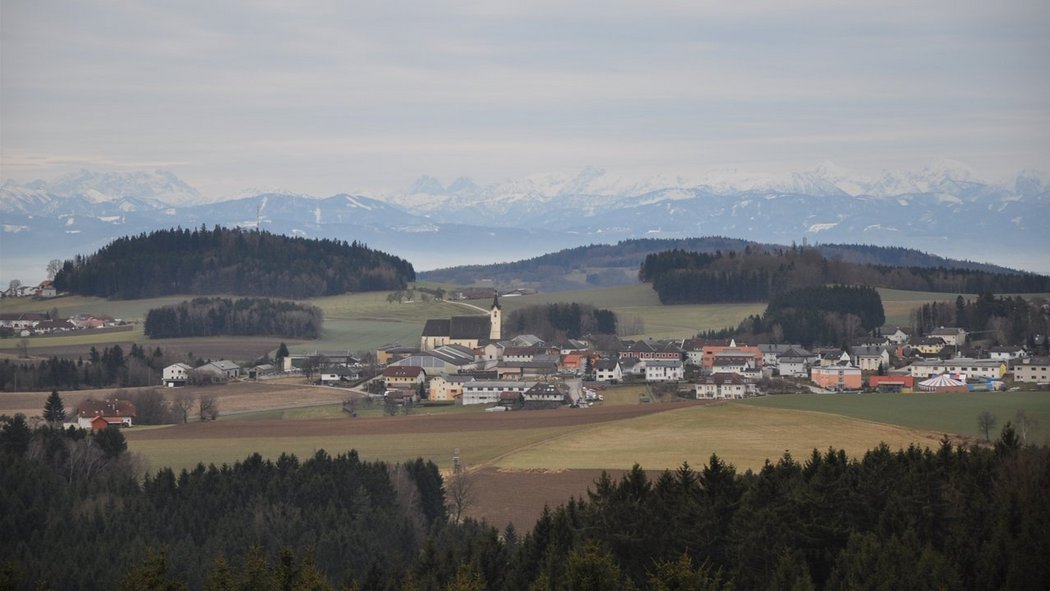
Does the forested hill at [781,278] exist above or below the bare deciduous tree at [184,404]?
above

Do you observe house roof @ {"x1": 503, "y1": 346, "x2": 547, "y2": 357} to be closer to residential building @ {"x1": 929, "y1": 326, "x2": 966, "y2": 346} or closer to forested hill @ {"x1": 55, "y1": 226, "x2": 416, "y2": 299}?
residential building @ {"x1": 929, "y1": 326, "x2": 966, "y2": 346}

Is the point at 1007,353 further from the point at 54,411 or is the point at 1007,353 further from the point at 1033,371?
the point at 54,411

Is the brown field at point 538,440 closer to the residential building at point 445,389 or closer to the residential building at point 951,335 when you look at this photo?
the residential building at point 445,389

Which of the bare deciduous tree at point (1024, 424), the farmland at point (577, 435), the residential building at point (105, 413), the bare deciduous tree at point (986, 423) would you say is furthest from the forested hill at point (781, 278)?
the residential building at point (105, 413)

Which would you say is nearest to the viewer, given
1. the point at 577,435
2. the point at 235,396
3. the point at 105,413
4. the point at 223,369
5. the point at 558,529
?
the point at 558,529

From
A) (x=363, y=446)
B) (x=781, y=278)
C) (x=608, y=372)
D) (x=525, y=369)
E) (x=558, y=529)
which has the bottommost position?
(x=558, y=529)

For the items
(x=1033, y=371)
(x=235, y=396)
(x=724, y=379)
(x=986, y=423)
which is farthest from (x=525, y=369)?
(x=986, y=423)
